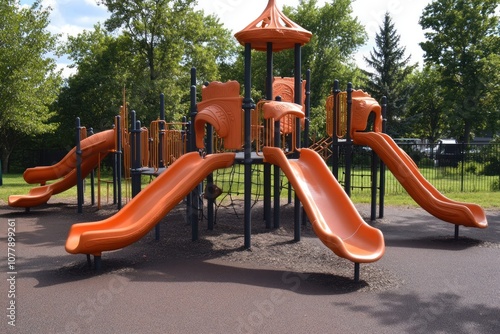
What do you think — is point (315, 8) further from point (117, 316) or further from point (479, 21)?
point (117, 316)

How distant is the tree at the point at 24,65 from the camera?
923 inches

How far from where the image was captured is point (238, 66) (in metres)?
46.8

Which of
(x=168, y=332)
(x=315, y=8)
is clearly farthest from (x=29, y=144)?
(x=168, y=332)

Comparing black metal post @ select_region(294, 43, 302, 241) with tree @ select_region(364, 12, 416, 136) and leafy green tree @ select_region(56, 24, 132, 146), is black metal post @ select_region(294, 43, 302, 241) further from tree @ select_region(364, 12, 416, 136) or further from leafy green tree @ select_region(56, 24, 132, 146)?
tree @ select_region(364, 12, 416, 136)

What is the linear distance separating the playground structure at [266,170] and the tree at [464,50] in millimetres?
27680

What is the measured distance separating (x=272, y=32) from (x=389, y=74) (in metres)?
32.8

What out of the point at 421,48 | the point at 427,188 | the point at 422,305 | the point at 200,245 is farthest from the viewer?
the point at 421,48

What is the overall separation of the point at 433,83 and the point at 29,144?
33.8 meters

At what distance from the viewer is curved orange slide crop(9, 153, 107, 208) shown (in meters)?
13.2

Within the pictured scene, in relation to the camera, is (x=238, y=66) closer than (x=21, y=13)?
No

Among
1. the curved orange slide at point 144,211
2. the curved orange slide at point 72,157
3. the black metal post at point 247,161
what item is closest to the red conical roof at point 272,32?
the black metal post at point 247,161

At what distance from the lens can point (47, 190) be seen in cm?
1397

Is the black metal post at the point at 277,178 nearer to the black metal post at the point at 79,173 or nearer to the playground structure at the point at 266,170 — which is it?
the playground structure at the point at 266,170

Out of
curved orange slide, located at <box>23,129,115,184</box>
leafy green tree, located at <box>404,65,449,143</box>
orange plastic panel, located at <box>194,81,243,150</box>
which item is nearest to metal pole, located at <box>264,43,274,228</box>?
orange plastic panel, located at <box>194,81,243,150</box>
